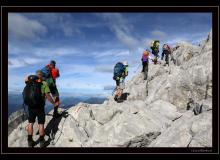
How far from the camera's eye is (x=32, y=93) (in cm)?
1391

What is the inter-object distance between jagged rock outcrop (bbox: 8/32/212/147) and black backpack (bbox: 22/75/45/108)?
9.24 ft

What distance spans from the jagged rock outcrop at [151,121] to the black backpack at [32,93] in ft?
9.24

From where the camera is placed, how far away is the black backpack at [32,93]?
45.7 ft

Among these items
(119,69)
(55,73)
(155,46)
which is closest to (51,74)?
(55,73)

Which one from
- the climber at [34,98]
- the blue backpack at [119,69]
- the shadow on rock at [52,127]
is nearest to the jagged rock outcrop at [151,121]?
the shadow on rock at [52,127]

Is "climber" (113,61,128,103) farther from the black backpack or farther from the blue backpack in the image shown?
the black backpack

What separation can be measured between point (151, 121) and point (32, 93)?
7592 mm

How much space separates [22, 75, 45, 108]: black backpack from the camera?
549 inches

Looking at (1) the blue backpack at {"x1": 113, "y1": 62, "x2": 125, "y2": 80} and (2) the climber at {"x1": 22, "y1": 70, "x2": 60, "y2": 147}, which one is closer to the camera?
(2) the climber at {"x1": 22, "y1": 70, "x2": 60, "y2": 147}

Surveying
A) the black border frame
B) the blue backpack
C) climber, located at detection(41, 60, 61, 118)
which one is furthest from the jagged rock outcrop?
the blue backpack
